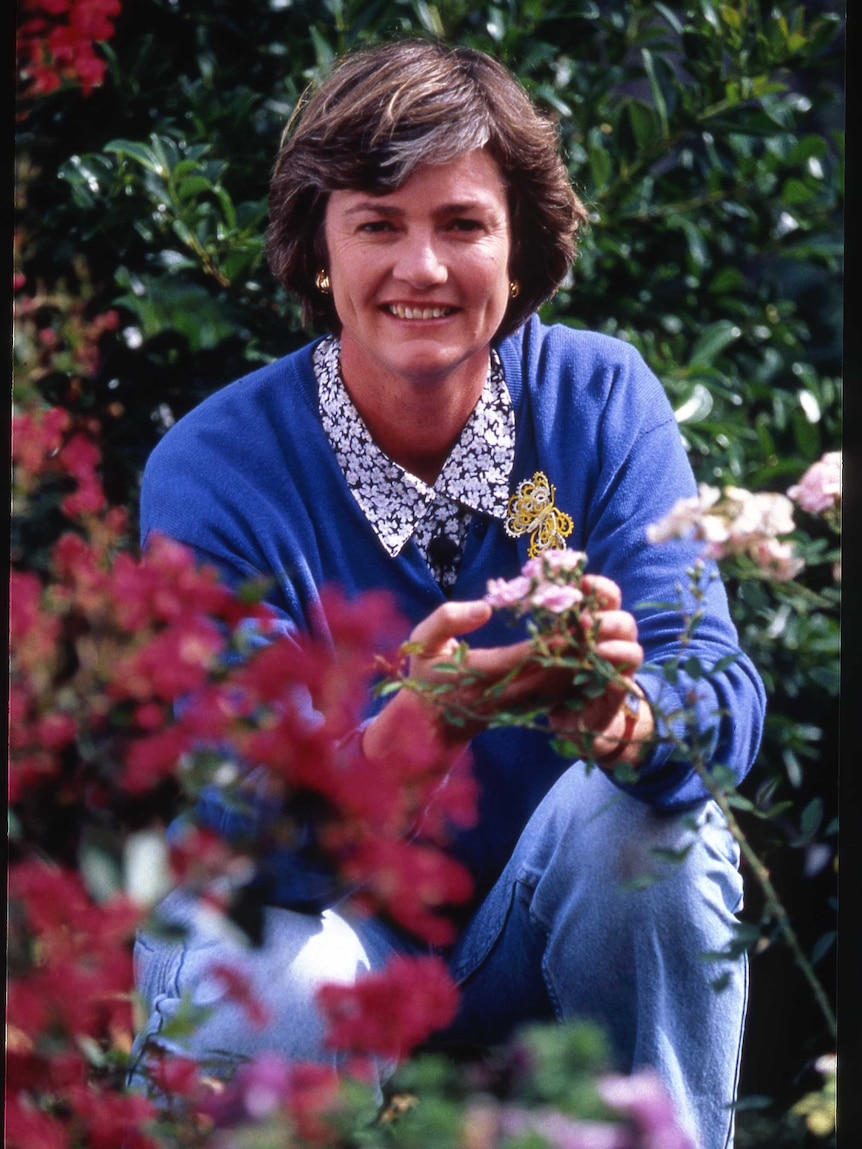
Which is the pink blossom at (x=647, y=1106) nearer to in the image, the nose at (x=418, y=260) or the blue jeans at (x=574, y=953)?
the blue jeans at (x=574, y=953)

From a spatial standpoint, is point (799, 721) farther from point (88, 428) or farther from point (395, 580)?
point (88, 428)

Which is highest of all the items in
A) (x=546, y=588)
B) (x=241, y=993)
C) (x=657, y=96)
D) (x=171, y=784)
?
(x=657, y=96)

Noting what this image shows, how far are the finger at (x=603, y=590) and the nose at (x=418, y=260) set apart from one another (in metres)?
0.34

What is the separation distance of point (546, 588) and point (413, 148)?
45 cm

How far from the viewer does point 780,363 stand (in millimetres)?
1609

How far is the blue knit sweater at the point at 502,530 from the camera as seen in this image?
1.45m

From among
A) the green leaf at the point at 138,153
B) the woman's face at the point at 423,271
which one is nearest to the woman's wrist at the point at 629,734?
the woman's face at the point at 423,271

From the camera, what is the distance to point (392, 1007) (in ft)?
4.68

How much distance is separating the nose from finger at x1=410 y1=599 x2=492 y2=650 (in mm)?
328

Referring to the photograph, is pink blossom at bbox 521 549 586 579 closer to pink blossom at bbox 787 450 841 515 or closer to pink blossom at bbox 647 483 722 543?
pink blossom at bbox 647 483 722 543

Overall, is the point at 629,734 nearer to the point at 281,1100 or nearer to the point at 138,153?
the point at 281,1100

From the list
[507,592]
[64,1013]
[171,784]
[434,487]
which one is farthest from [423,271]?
[64,1013]

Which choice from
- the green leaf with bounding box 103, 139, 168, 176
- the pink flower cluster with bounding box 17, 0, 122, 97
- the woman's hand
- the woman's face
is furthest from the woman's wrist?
the pink flower cluster with bounding box 17, 0, 122, 97

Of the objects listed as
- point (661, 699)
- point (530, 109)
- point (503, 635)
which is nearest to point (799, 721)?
→ point (661, 699)
